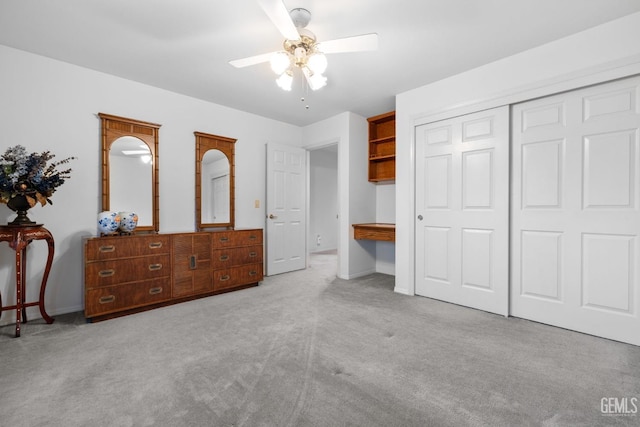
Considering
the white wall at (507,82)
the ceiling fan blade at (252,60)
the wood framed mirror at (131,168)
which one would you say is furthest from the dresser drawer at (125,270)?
the white wall at (507,82)

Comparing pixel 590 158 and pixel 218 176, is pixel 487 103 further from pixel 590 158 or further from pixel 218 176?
pixel 218 176

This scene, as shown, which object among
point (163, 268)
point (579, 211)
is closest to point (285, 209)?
point (163, 268)

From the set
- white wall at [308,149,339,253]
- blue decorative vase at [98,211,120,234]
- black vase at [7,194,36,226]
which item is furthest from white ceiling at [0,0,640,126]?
white wall at [308,149,339,253]

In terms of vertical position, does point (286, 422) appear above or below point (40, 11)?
below

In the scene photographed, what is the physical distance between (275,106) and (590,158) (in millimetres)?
3452

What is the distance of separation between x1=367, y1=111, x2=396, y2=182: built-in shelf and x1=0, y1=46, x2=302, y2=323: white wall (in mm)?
2585

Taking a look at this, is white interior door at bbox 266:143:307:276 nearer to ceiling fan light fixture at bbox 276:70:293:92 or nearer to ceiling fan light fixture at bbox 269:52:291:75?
ceiling fan light fixture at bbox 276:70:293:92

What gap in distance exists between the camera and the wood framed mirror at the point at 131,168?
121 inches

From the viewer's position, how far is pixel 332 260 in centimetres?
586

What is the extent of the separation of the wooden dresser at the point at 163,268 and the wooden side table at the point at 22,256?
344 mm

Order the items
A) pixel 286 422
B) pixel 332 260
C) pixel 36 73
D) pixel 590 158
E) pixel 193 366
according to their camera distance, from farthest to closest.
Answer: pixel 332 260, pixel 36 73, pixel 590 158, pixel 193 366, pixel 286 422

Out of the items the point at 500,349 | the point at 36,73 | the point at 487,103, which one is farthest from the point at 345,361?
the point at 36,73

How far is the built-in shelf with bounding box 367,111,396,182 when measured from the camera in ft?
14.5

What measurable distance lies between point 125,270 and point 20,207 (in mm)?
942
